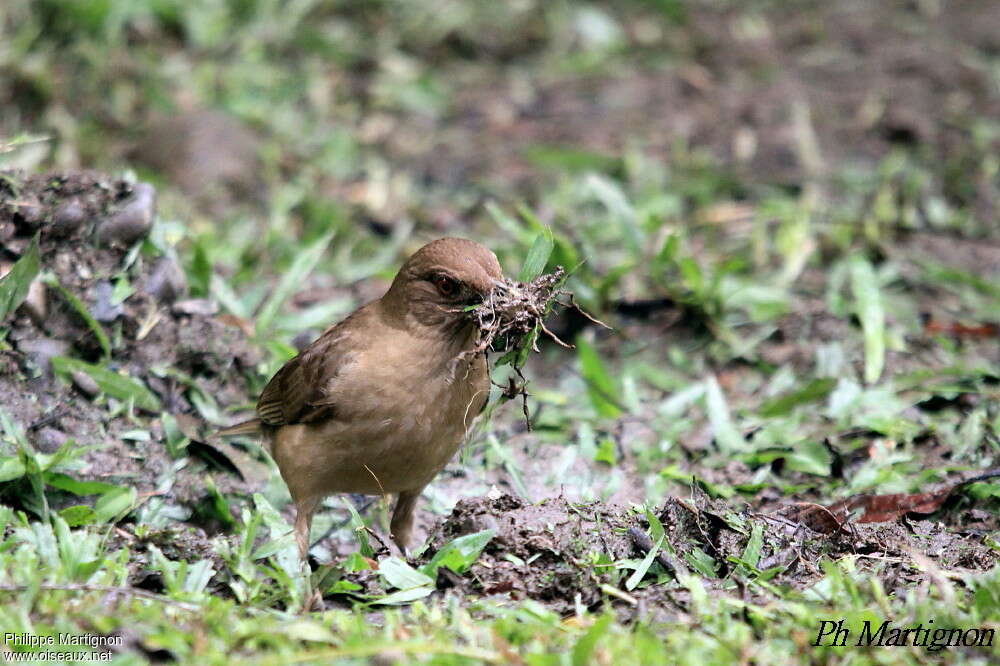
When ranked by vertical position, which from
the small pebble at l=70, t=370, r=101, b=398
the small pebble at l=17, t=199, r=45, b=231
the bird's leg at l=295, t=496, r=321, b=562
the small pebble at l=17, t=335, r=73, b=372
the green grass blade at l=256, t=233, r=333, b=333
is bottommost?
the bird's leg at l=295, t=496, r=321, b=562

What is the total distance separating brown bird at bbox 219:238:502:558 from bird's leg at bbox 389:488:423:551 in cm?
10

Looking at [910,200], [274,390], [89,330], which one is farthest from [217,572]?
[910,200]

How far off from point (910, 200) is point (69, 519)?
6.94 metres

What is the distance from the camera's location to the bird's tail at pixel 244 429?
6.62 m

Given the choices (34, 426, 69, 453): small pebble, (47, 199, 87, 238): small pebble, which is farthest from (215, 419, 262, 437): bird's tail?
(47, 199, 87, 238): small pebble

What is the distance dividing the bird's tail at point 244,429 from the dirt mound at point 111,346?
0.43 feet

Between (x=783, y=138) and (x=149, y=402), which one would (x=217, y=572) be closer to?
(x=149, y=402)

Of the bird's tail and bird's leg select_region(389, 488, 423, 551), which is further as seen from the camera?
the bird's tail

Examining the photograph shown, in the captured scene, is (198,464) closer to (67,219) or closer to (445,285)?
(67,219)

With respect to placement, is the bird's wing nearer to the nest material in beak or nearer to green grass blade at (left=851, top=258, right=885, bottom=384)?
the nest material in beak

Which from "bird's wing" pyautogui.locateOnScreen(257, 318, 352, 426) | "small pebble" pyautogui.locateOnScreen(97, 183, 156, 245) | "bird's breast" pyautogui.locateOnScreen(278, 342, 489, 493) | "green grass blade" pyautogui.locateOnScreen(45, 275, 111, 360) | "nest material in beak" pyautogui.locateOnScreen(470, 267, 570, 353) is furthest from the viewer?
"small pebble" pyautogui.locateOnScreen(97, 183, 156, 245)

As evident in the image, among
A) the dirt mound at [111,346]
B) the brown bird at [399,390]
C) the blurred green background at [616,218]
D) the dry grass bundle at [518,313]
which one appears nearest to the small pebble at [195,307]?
the dirt mound at [111,346]

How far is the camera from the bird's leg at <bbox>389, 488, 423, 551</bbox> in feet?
20.8

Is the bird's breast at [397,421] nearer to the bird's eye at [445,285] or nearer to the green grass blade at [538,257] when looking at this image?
the bird's eye at [445,285]
